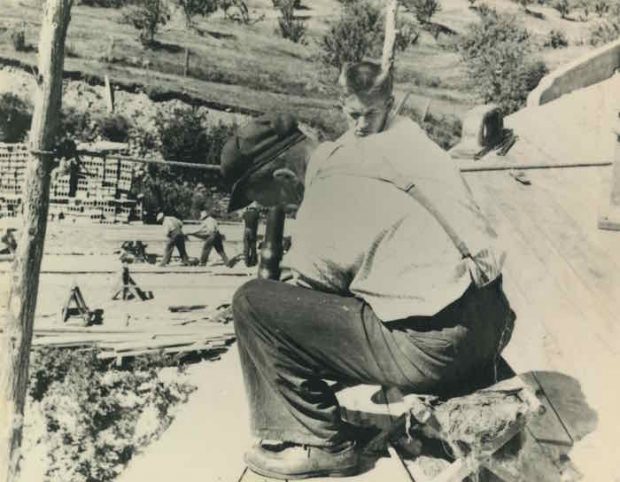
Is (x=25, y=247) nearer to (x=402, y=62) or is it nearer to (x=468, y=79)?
(x=402, y=62)

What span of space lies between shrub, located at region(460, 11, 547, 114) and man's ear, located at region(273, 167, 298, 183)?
1.65m

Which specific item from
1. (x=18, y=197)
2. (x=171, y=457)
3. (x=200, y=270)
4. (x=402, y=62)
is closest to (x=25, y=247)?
(x=18, y=197)

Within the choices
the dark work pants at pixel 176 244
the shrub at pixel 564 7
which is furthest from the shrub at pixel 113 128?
the shrub at pixel 564 7

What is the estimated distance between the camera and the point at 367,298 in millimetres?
2463

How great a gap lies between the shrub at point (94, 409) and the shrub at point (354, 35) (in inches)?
76.8

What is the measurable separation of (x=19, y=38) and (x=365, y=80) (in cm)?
227

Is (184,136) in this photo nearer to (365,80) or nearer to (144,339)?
(144,339)

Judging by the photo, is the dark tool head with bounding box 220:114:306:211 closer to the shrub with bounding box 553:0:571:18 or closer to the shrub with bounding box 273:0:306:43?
the shrub with bounding box 273:0:306:43

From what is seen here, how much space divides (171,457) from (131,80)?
216 centimetres

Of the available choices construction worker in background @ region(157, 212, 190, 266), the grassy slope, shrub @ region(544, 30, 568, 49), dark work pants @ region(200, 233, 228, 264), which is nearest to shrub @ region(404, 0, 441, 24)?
the grassy slope

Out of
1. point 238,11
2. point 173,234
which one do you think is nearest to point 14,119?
point 173,234

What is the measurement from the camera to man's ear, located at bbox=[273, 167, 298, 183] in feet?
9.99

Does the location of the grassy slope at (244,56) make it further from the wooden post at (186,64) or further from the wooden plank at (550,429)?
the wooden plank at (550,429)

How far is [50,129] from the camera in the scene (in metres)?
4.05
